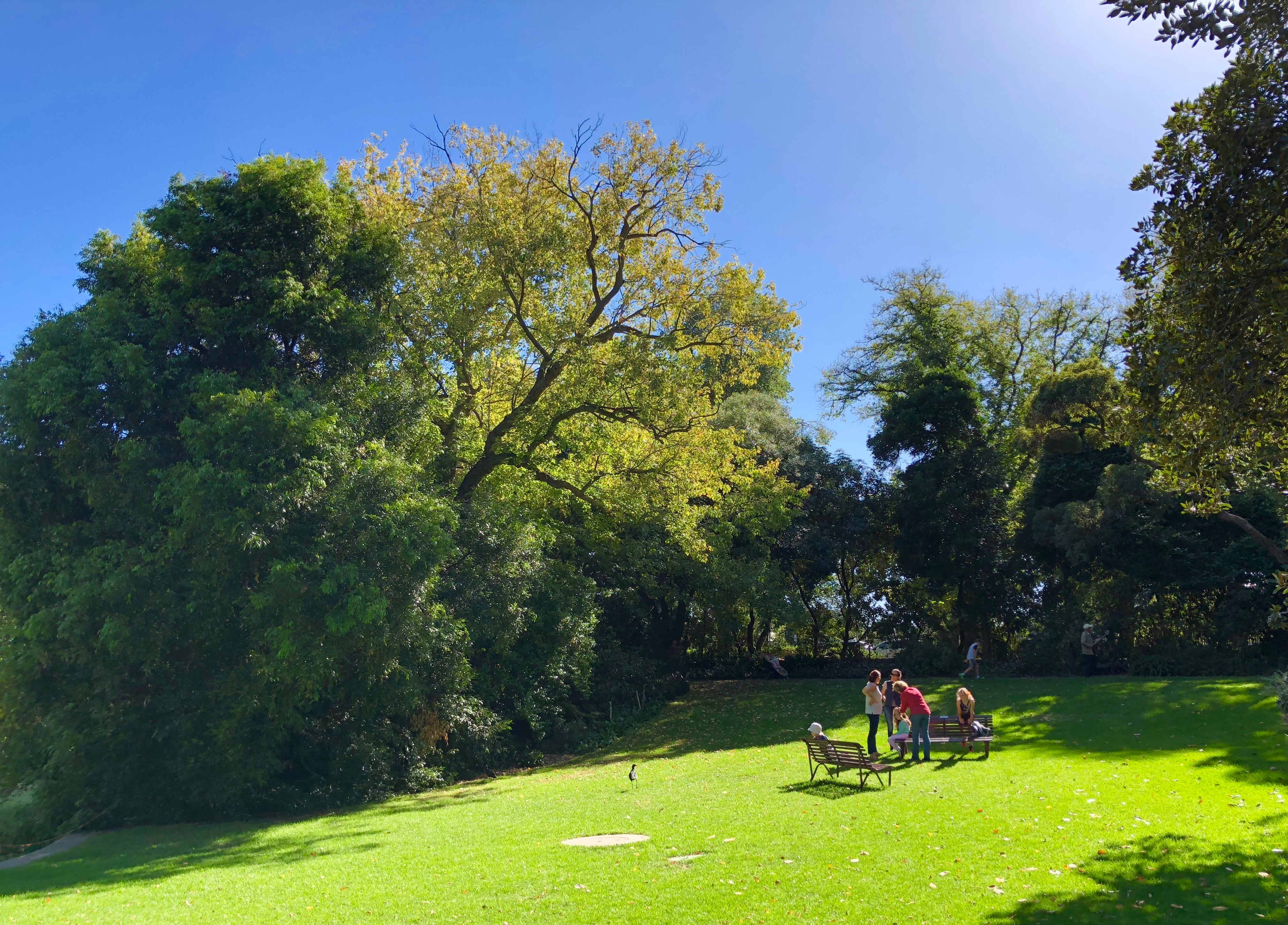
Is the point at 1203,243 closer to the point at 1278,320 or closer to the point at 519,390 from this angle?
the point at 1278,320

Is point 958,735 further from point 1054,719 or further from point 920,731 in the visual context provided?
point 1054,719

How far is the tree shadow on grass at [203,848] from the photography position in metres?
12.5

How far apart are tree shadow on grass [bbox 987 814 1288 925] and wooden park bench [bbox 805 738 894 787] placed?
4826 mm

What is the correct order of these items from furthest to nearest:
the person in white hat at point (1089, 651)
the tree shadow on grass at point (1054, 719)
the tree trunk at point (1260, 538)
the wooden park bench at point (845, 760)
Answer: the person in white hat at point (1089, 651)
the tree trunk at point (1260, 538)
the tree shadow on grass at point (1054, 719)
the wooden park bench at point (845, 760)

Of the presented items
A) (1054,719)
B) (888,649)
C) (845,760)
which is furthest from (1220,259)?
(888,649)

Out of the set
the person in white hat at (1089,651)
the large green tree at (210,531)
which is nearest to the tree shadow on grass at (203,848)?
the large green tree at (210,531)

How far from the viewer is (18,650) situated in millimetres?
16266

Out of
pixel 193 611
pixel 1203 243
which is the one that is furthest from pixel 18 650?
pixel 1203 243

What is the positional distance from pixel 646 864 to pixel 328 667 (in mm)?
8610

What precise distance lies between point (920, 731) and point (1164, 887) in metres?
7.96

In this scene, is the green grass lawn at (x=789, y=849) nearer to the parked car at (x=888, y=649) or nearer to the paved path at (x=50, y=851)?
the paved path at (x=50, y=851)

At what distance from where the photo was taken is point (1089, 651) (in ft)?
88.8

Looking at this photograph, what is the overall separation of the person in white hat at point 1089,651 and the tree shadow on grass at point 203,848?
19415 millimetres

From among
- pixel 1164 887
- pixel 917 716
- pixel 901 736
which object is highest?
pixel 917 716
